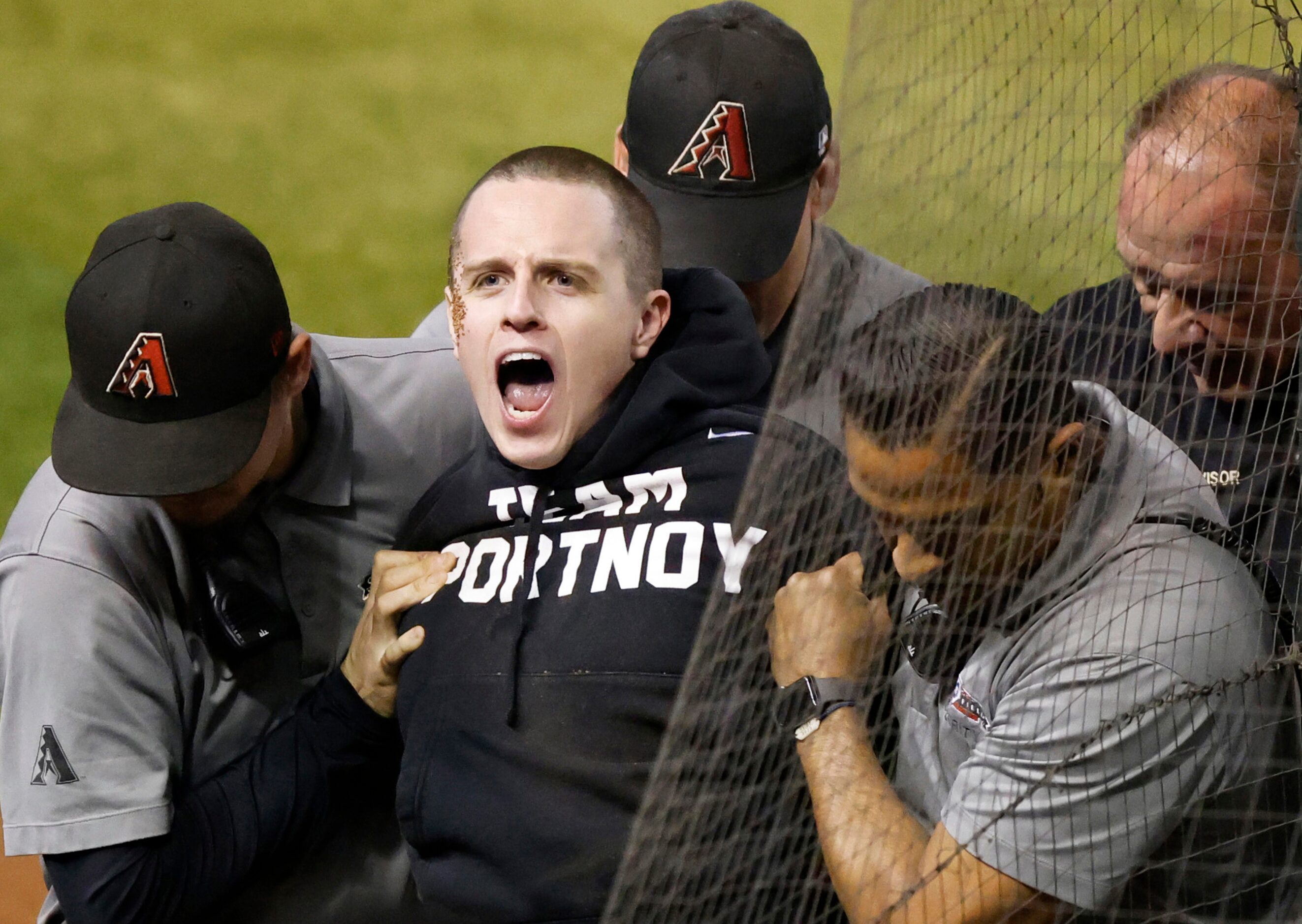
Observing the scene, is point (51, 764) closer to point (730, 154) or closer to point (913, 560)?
point (913, 560)

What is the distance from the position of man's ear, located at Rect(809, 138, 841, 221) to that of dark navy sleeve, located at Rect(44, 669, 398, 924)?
1.02m

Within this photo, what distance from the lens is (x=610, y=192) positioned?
5.96 ft

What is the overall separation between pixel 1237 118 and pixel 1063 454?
337 millimetres

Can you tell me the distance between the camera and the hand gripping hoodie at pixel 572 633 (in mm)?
1578

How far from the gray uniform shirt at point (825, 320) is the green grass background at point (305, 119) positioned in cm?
218

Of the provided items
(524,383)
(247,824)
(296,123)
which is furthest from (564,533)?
(296,123)

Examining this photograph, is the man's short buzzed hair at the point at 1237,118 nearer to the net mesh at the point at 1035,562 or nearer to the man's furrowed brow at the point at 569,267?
the net mesh at the point at 1035,562

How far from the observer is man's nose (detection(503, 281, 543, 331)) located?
1733mm

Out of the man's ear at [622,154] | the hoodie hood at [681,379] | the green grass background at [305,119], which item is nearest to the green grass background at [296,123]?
the green grass background at [305,119]

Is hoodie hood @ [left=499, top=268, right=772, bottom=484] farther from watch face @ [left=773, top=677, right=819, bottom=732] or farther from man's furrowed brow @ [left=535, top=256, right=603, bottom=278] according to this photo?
watch face @ [left=773, top=677, right=819, bottom=732]

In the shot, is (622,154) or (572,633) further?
(622,154)

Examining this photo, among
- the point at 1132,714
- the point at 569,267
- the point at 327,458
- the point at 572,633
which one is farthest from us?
the point at 327,458

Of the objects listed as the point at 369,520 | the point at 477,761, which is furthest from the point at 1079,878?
the point at 369,520

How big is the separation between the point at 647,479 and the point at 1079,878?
655mm
